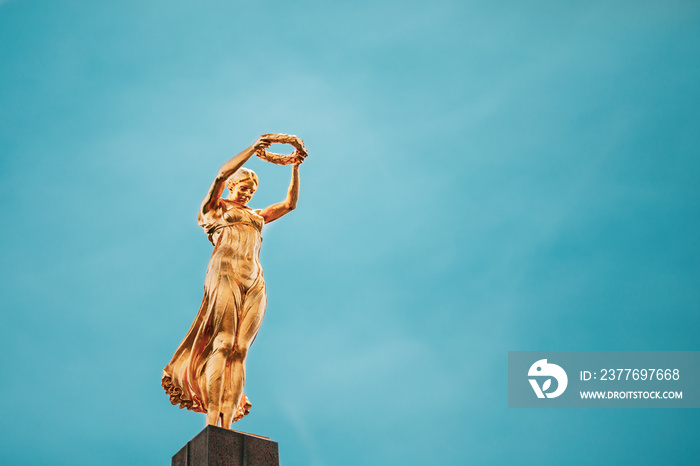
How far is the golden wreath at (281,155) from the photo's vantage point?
1253 centimetres

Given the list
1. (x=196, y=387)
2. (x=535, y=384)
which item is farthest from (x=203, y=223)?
(x=535, y=384)

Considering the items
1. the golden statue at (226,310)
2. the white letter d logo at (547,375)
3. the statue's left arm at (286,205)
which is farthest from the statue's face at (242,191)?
the white letter d logo at (547,375)

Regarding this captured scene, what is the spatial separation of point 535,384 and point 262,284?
39.3 ft

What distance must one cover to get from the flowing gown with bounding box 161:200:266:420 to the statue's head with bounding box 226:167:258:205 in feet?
1.58

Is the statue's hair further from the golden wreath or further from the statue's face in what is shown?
the golden wreath

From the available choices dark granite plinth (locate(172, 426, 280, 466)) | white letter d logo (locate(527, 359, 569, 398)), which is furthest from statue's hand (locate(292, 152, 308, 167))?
white letter d logo (locate(527, 359, 569, 398))

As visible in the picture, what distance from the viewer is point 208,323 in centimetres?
1196

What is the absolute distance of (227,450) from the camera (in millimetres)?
10836

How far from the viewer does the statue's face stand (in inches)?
515

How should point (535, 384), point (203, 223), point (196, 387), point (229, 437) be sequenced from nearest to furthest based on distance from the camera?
1. point (229, 437)
2. point (196, 387)
3. point (203, 223)
4. point (535, 384)

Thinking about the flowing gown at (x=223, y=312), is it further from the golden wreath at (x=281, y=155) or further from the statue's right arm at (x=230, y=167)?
the golden wreath at (x=281, y=155)

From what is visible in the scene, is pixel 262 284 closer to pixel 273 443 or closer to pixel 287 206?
pixel 287 206

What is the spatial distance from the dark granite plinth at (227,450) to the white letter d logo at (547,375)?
12407 mm

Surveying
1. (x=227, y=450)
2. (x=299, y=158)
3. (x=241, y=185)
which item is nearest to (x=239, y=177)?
(x=241, y=185)
